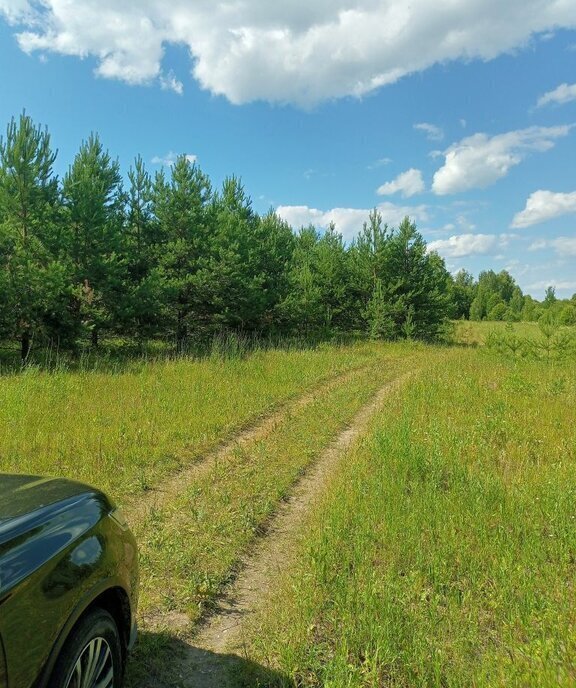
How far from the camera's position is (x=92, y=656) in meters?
1.91

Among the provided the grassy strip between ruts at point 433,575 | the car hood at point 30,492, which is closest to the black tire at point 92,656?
the car hood at point 30,492

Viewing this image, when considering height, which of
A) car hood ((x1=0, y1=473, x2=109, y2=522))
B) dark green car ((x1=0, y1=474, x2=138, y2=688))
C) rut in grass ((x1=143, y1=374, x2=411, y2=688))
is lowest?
rut in grass ((x1=143, y1=374, x2=411, y2=688))

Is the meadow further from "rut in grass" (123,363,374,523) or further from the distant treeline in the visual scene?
the distant treeline

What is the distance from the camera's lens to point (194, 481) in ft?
18.1

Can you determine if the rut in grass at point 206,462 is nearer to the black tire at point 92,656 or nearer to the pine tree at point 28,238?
the black tire at point 92,656

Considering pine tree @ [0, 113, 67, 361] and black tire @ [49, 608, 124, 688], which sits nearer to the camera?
black tire @ [49, 608, 124, 688]

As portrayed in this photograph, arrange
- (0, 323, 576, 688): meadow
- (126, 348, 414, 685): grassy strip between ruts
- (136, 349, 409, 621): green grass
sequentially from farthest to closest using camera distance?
1. (136, 349, 409, 621): green grass
2. (126, 348, 414, 685): grassy strip between ruts
3. (0, 323, 576, 688): meadow

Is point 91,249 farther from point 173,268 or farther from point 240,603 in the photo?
point 240,603

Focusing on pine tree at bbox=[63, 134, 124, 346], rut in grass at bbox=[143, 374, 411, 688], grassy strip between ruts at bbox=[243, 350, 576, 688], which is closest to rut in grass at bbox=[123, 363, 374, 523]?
rut in grass at bbox=[143, 374, 411, 688]

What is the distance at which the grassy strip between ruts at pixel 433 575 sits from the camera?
2588 millimetres

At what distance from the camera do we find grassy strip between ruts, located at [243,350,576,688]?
2588 mm

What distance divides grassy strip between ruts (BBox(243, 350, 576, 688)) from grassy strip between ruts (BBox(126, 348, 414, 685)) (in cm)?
56

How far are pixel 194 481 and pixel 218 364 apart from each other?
289 inches

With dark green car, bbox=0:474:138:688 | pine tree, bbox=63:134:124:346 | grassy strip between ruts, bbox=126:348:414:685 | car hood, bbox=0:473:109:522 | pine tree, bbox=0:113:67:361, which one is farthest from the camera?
pine tree, bbox=63:134:124:346
